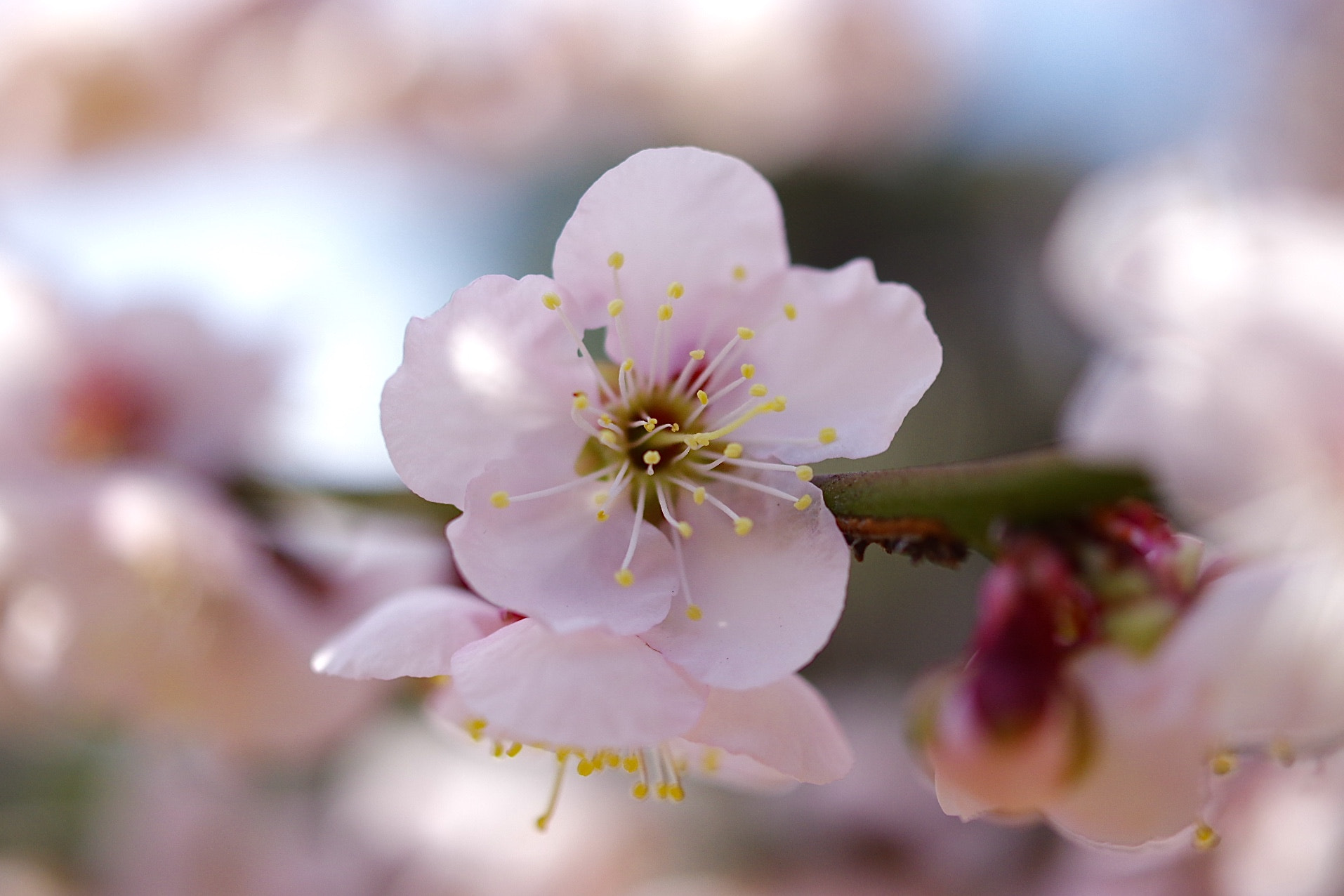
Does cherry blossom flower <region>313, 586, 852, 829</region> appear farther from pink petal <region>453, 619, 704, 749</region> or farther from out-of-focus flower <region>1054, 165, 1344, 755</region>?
out-of-focus flower <region>1054, 165, 1344, 755</region>

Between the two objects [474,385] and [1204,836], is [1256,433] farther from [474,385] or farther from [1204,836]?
[474,385]

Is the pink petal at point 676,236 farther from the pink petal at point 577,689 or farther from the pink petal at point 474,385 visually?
the pink petal at point 577,689

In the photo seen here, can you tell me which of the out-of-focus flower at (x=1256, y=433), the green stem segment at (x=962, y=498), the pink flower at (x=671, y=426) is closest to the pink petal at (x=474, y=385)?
the pink flower at (x=671, y=426)

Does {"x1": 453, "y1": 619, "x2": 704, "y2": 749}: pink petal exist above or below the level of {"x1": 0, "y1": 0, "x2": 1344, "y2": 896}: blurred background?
above

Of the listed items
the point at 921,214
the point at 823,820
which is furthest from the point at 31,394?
the point at 921,214

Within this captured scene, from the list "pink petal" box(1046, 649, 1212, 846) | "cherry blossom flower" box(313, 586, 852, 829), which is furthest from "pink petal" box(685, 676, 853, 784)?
"pink petal" box(1046, 649, 1212, 846)

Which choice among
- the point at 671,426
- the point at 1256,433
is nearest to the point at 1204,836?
the point at 1256,433
